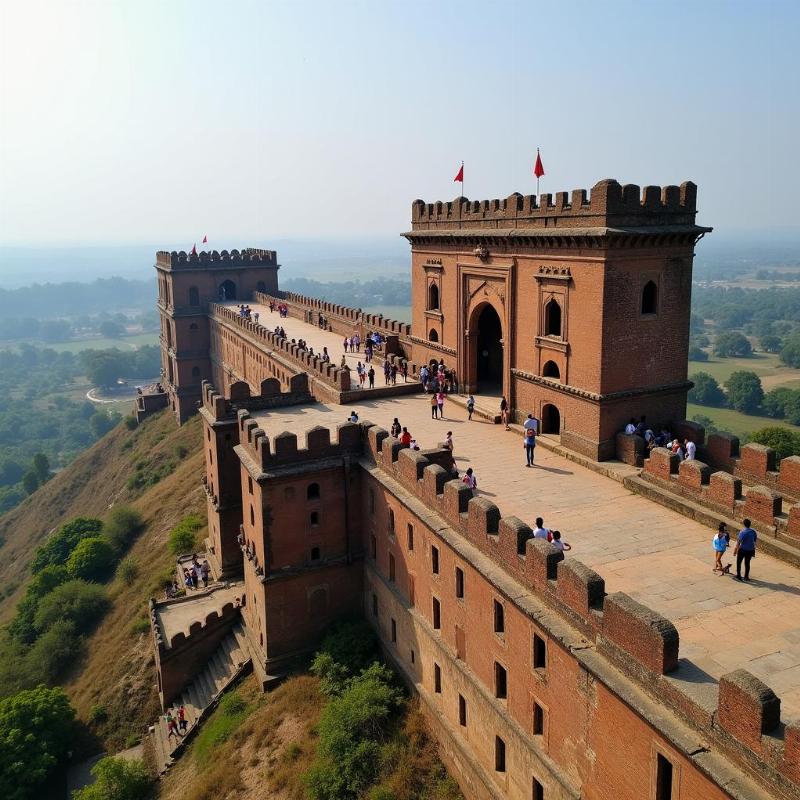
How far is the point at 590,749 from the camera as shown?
51.5 feet

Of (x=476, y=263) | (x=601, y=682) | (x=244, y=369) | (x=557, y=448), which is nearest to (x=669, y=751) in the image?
(x=601, y=682)

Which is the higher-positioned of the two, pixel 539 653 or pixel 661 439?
pixel 661 439

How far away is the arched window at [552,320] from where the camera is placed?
2797 centimetres

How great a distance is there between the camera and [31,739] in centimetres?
3438

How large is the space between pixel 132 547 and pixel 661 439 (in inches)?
1537

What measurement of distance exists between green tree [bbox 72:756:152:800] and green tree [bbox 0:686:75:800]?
4740 mm

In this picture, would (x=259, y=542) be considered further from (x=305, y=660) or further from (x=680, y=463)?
(x=680, y=463)

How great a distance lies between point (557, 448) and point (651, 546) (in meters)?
7.88

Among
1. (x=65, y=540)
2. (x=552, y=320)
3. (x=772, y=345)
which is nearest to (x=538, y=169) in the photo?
(x=552, y=320)

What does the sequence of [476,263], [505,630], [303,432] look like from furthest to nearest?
[476,263], [303,432], [505,630]

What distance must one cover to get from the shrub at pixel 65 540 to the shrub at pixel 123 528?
286cm

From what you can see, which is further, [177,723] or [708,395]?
[708,395]

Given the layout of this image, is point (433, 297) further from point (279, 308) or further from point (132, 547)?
point (279, 308)

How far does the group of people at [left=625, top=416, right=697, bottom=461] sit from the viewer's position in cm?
2469
